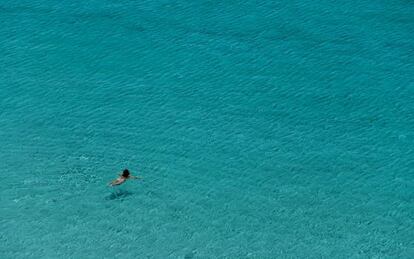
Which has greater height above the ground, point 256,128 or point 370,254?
point 256,128

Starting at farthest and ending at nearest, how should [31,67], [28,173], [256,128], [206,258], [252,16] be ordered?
[252,16]
[31,67]
[256,128]
[28,173]
[206,258]

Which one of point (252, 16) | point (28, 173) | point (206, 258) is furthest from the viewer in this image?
point (252, 16)

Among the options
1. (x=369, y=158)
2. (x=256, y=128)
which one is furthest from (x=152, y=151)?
(x=369, y=158)

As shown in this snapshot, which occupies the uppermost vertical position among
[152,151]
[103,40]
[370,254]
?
[103,40]

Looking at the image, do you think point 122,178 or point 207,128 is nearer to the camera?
point 122,178

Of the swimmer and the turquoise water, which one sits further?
the swimmer

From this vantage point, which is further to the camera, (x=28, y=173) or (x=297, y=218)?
(x=28, y=173)

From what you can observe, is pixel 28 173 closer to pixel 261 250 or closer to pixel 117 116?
pixel 117 116

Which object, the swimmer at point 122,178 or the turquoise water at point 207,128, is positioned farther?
the swimmer at point 122,178
